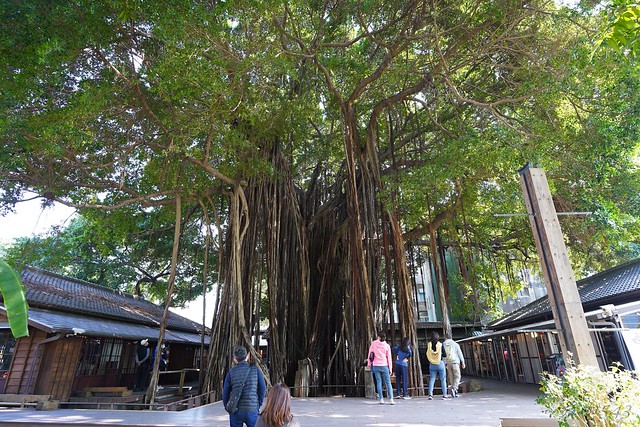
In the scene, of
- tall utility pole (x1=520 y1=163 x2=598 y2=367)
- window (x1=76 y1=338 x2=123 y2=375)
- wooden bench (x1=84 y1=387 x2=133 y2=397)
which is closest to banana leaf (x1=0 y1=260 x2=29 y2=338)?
tall utility pole (x1=520 y1=163 x2=598 y2=367)

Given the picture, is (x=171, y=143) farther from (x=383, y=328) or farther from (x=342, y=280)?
(x=383, y=328)

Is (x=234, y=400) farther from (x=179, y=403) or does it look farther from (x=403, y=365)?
(x=403, y=365)

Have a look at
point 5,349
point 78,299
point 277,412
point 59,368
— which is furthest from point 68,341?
point 277,412

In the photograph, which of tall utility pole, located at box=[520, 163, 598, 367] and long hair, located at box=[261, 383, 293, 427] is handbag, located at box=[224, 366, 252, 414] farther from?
tall utility pole, located at box=[520, 163, 598, 367]

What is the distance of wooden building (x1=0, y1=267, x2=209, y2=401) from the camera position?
572cm

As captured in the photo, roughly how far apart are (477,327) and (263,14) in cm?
1195

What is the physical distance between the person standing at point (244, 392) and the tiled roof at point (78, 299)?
16.5 ft

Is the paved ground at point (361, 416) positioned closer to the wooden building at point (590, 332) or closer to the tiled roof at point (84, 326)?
the wooden building at point (590, 332)

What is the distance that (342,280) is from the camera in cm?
705

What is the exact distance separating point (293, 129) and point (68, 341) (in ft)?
17.2

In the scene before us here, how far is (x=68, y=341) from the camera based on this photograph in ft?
20.3

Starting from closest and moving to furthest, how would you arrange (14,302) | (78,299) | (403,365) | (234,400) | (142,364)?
(14,302)
(234,400)
(403,365)
(78,299)
(142,364)

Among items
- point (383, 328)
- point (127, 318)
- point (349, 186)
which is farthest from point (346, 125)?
point (127, 318)

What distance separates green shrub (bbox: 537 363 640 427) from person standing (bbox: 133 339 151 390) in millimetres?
6843
